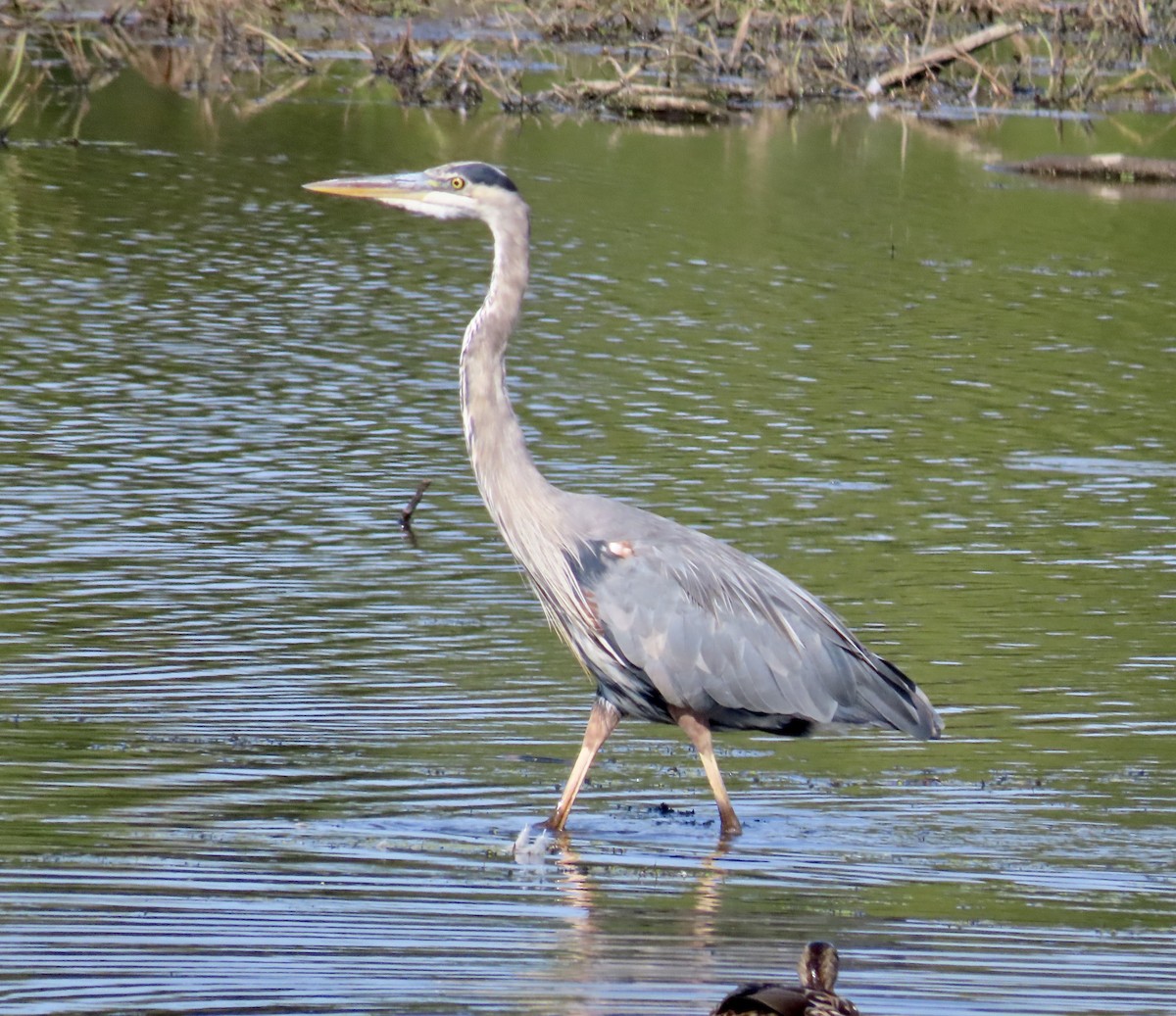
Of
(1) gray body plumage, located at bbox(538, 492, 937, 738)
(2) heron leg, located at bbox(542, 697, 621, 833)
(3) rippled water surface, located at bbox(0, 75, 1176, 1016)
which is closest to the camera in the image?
(3) rippled water surface, located at bbox(0, 75, 1176, 1016)

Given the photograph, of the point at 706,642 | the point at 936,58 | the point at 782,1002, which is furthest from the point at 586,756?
the point at 936,58

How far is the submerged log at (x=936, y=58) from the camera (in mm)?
30078

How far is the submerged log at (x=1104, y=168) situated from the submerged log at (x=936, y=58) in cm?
533

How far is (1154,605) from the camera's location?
369 inches

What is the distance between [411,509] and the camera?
1038cm

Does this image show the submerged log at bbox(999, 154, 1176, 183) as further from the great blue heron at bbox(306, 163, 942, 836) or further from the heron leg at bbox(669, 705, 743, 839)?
the heron leg at bbox(669, 705, 743, 839)

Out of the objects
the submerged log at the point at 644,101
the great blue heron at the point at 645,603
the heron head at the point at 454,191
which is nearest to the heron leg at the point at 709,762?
the great blue heron at the point at 645,603

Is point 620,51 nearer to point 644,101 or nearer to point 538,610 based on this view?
point 644,101

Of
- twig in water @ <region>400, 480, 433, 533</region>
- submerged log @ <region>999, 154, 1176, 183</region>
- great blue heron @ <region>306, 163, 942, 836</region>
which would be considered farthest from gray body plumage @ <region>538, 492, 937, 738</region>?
submerged log @ <region>999, 154, 1176, 183</region>

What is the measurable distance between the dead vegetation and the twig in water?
16652 millimetres

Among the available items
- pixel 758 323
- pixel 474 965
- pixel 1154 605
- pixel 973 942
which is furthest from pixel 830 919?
pixel 758 323

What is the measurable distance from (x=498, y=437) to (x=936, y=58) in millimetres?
25504

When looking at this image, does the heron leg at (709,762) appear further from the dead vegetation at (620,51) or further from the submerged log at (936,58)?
the submerged log at (936,58)

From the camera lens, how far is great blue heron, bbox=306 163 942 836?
670 cm
